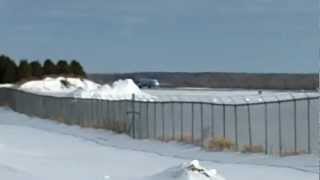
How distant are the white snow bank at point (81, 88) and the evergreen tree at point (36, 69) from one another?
1060 centimetres

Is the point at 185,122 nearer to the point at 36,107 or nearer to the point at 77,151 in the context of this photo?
the point at 77,151

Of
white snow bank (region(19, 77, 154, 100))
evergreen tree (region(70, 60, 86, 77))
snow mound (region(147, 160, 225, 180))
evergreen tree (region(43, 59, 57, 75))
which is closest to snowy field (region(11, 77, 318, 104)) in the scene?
white snow bank (region(19, 77, 154, 100))

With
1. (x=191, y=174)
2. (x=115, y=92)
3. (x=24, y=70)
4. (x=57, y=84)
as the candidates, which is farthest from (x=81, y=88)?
(x=191, y=174)

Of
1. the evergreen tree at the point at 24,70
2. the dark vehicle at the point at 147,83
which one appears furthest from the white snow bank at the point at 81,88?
the dark vehicle at the point at 147,83

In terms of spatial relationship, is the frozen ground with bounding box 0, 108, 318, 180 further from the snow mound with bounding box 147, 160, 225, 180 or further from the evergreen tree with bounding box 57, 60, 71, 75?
the evergreen tree with bounding box 57, 60, 71, 75

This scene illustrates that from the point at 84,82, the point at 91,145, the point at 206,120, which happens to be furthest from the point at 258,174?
the point at 84,82

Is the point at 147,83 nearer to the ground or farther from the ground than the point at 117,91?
nearer to the ground

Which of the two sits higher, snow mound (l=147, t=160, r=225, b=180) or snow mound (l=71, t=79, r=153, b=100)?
snow mound (l=147, t=160, r=225, b=180)

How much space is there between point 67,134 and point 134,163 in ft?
51.9

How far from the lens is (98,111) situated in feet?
152

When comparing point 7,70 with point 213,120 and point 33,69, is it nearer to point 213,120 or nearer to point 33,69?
point 33,69

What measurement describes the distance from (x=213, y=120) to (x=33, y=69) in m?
79.2

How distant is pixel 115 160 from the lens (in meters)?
25.2

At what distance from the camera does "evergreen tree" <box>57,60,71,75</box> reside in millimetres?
112750
